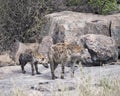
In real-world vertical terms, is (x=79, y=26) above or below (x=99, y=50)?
above

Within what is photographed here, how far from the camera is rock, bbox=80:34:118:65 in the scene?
16000 mm

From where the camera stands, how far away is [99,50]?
1608 cm

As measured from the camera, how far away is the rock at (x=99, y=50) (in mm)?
16000

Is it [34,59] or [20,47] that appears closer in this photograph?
[34,59]

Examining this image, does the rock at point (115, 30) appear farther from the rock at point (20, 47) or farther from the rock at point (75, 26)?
the rock at point (20, 47)

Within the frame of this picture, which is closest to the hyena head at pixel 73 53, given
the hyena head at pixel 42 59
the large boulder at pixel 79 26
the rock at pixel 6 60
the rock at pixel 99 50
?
the hyena head at pixel 42 59

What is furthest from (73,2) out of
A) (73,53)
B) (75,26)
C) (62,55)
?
(62,55)

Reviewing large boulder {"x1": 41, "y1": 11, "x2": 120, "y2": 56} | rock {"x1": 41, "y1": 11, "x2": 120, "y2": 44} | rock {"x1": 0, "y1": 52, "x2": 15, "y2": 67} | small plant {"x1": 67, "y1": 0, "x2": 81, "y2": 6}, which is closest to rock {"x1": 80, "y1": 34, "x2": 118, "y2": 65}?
large boulder {"x1": 41, "y1": 11, "x2": 120, "y2": 56}

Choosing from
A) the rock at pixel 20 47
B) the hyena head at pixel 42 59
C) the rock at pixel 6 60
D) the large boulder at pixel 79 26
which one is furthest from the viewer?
the rock at pixel 20 47

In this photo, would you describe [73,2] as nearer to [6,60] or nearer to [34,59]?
[6,60]

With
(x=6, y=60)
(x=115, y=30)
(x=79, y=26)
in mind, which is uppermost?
(x=79, y=26)

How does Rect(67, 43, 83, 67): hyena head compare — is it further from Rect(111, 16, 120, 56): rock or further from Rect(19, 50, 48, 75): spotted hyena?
Rect(111, 16, 120, 56): rock

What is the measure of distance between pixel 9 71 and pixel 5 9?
531 cm

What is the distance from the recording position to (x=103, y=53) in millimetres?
16047
